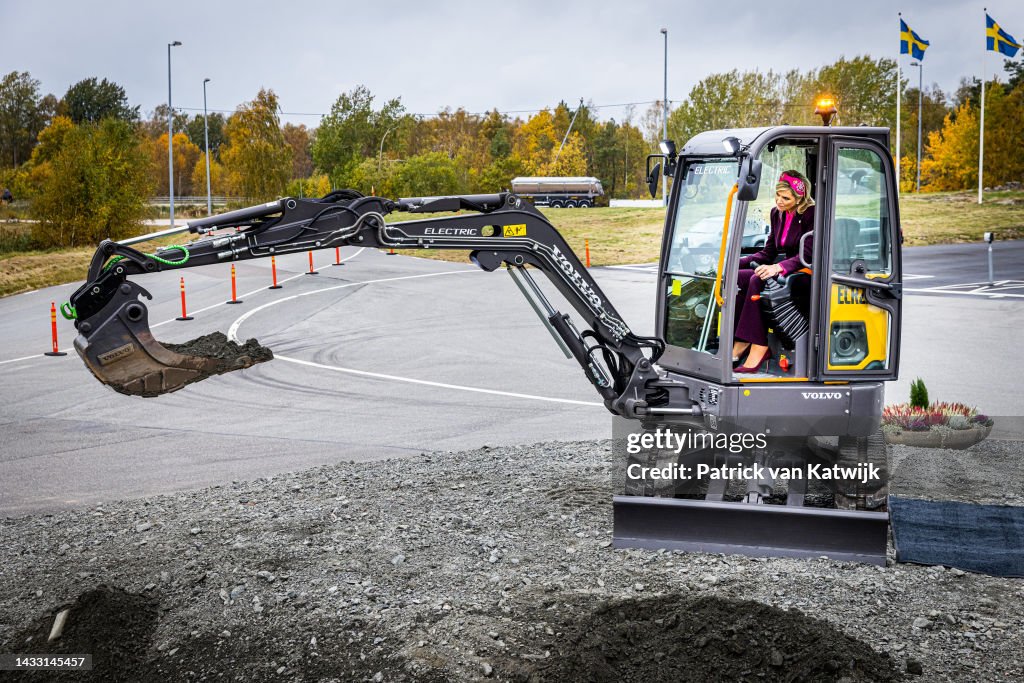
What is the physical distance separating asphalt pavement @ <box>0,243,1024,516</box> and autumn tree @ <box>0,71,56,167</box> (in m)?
48.4

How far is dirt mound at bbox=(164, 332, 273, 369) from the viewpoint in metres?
8.43

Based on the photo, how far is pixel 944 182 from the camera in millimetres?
63031

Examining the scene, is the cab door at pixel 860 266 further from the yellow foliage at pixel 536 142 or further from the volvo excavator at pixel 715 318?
the yellow foliage at pixel 536 142

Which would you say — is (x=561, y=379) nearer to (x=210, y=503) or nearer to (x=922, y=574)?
(x=210, y=503)

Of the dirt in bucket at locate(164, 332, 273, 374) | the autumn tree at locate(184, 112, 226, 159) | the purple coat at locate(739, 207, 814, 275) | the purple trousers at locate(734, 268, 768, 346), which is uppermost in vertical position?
the autumn tree at locate(184, 112, 226, 159)

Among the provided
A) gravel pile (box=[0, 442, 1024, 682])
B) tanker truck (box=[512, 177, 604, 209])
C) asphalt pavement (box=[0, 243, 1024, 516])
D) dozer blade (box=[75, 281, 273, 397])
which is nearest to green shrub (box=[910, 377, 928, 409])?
asphalt pavement (box=[0, 243, 1024, 516])

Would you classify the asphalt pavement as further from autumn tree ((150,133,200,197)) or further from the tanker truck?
autumn tree ((150,133,200,197))

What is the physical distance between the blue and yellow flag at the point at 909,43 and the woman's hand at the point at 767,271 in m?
31.7

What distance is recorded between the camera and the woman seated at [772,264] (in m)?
8.15

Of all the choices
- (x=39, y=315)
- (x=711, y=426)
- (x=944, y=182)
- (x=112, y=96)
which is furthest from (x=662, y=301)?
(x=112, y=96)

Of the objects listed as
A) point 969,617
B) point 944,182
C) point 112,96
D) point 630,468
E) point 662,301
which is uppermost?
point 112,96

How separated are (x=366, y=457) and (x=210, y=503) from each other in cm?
246

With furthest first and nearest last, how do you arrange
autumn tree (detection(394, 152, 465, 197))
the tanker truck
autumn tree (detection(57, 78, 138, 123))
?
autumn tree (detection(57, 78, 138, 123)), the tanker truck, autumn tree (detection(394, 152, 465, 197))

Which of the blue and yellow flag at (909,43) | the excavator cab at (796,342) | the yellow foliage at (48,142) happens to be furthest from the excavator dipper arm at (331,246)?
the yellow foliage at (48,142)
